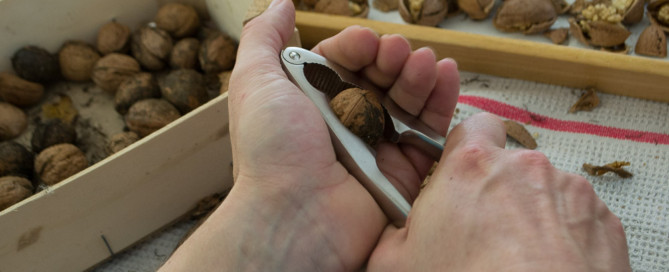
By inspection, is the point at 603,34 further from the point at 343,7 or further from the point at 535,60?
the point at 343,7

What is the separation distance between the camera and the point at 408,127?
2.48 ft

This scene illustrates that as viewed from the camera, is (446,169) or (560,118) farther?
(560,118)

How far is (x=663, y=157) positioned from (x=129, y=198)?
3.05 feet

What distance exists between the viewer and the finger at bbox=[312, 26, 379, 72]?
764mm

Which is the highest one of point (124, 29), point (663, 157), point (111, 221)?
point (124, 29)

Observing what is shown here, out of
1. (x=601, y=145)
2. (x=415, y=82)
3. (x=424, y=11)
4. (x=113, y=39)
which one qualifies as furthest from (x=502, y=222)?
(x=113, y=39)

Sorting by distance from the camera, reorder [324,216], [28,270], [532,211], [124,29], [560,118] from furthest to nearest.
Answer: [124,29], [560,118], [28,270], [324,216], [532,211]

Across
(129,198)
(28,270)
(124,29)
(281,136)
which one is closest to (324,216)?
(281,136)

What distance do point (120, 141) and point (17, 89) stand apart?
31 centimetres

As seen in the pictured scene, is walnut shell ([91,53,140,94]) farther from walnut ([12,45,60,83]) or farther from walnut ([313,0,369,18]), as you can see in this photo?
walnut ([313,0,369,18])

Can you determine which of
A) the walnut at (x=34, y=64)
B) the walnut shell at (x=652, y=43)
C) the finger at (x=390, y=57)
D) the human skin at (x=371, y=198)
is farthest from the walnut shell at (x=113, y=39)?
the walnut shell at (x=652, y=43)

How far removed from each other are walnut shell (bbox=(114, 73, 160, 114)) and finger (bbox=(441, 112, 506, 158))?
665mm

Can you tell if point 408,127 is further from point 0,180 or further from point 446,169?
point 0,180

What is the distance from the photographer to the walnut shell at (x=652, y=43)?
109cm
